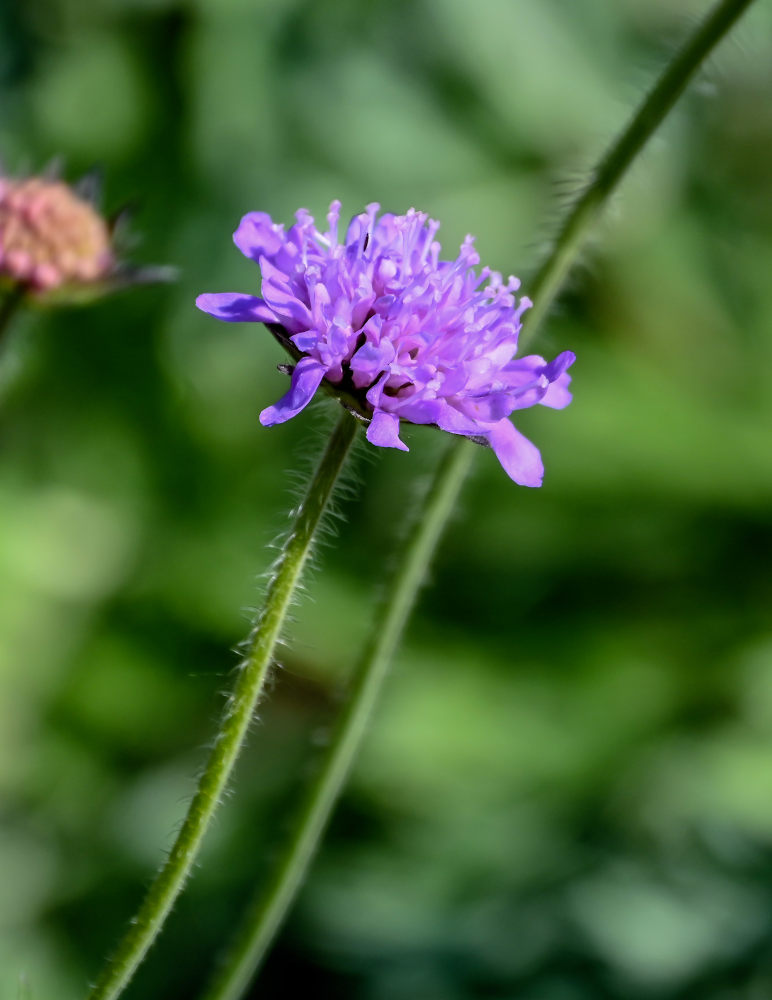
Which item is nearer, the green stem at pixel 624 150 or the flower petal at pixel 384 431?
the flower petal at pixel 384 431

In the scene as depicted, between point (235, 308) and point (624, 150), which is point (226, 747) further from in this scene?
point (624, 150)

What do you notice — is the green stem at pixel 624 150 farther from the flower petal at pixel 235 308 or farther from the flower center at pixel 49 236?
the flower center at pixel 49 236

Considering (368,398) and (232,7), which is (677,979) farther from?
(232,7)

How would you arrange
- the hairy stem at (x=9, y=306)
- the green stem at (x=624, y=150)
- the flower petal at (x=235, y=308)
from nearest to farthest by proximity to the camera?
the flower petal at (x=235, y=308)
the green stem at (x=624, y=150)
the hairy stem at (x=9, y=306)

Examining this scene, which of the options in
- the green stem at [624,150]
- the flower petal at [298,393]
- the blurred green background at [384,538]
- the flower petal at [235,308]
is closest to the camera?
the flower petal at [298,393]

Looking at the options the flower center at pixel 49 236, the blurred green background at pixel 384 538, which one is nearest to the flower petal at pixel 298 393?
the flower center at pixel 49 236

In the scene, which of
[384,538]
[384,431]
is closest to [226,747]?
[384,431]
